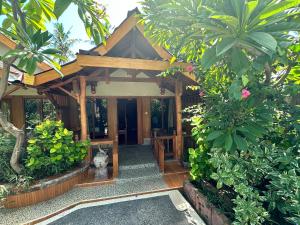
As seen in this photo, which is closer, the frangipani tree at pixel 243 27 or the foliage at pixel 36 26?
the frangipani tree at pixel 243 27

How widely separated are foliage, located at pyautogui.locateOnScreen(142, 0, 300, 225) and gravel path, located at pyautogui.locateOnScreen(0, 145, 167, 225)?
2.57 meters

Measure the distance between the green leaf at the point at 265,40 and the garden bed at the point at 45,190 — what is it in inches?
Result: 195

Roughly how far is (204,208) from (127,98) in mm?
5496

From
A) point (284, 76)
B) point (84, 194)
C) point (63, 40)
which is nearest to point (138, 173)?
point (84, 194)

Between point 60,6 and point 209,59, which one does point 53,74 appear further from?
point 209,59

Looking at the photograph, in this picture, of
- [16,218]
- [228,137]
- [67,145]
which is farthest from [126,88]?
[228,137]

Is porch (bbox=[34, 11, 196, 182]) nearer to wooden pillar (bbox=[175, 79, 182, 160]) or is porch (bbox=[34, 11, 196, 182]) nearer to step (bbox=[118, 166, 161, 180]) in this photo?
wooden pillar (bbox=[175, 79, 182, 160])

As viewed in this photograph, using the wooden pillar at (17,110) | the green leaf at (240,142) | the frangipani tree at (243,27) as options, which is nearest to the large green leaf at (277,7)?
the frangipani tree at (243,27)

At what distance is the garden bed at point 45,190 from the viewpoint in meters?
3.72

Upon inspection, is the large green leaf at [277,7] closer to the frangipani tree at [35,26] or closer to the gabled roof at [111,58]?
the frangipani tree at [35,26]

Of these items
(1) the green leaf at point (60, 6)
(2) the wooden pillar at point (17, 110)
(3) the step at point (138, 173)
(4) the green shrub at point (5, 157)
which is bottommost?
(3) the step at point (138, 173)

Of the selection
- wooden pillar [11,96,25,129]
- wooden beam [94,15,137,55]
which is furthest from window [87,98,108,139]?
wooden beam [94,15,137,55]

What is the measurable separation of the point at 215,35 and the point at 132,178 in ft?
14.6

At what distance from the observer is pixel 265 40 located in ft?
4.24
